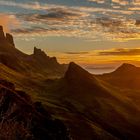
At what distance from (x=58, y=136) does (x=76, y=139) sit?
83.2m

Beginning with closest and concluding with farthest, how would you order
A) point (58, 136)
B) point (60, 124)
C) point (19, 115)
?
1. point (19, 115)
2. point (58, 136)
3. point (60, 124)

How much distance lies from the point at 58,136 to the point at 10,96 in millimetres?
25432

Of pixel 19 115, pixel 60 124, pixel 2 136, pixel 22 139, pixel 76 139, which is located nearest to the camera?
pixel 2 136

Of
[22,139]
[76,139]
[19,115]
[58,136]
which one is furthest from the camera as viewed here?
[76,139]

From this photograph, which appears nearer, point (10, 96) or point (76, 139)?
point (10, 96)

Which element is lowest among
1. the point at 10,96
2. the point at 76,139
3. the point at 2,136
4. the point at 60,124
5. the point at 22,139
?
the point at 76,139

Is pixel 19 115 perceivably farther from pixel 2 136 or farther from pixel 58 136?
pixel 2 136

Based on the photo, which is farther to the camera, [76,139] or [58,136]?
[76,139]

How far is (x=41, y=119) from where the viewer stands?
119062 mm

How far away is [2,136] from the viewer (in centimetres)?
3800

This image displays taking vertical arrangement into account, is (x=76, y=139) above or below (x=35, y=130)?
below

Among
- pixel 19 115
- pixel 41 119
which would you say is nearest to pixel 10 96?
pixel 41 119

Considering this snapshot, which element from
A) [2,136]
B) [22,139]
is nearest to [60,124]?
[22,139]

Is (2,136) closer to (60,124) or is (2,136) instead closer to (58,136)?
(58,136)
